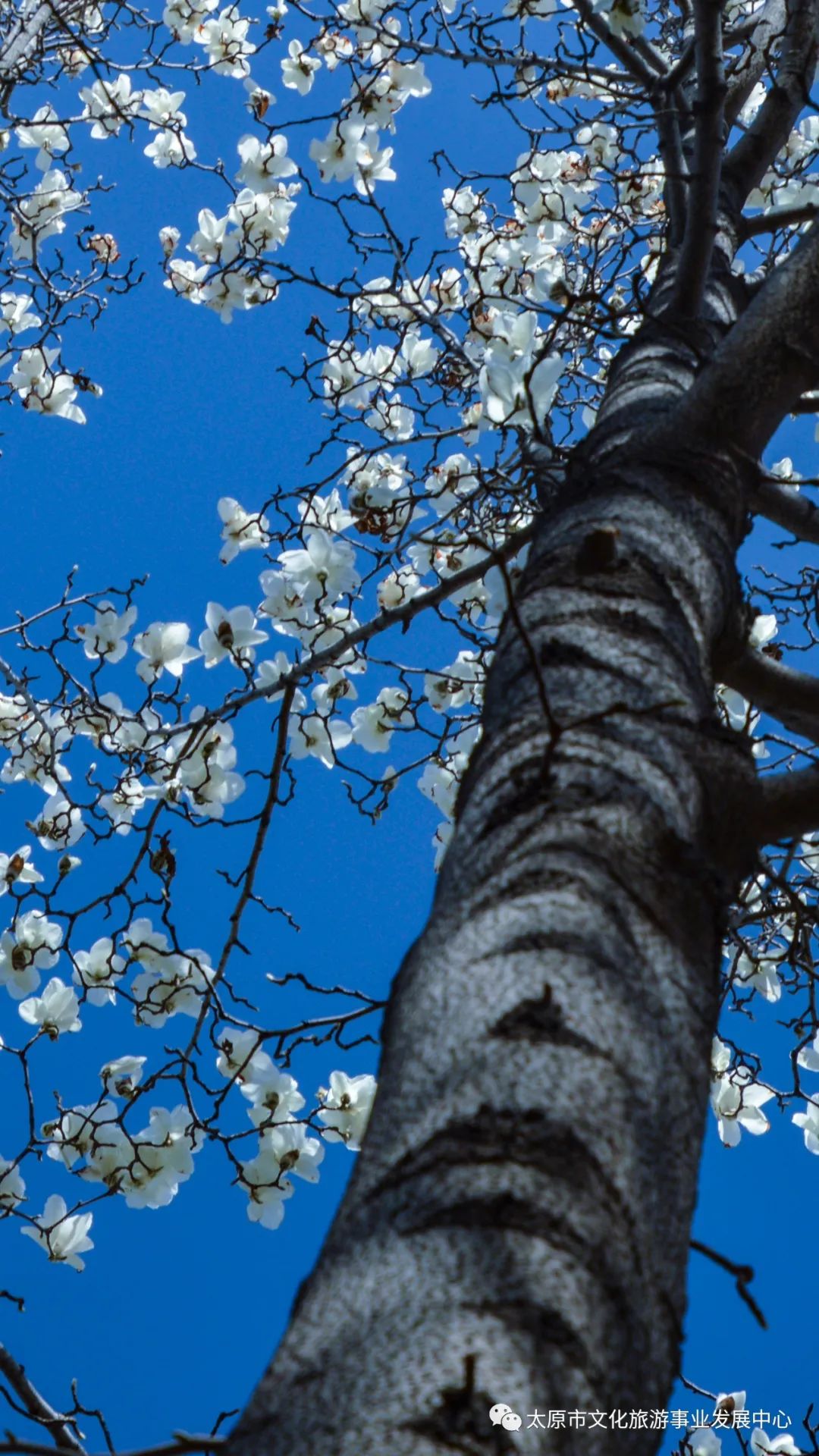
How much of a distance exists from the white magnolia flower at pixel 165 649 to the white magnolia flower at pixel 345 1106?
3.47 ft

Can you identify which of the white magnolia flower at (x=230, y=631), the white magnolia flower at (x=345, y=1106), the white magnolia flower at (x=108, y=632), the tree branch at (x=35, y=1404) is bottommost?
the tree branch at (x=35, y=1404)

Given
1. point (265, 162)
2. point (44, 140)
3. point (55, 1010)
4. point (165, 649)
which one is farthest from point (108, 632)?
point (44, 140)

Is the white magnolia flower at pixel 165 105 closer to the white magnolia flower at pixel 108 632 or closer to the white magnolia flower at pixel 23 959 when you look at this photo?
the white magnolia flower at pixel 108 632

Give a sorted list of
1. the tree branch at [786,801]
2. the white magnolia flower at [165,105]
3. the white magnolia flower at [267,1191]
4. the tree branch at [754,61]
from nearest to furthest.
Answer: the tree branch at [786,801]
the white magnolia flower at [267,1191]
the tree branch at [754,61]
the white magnolia flower at [165,105]

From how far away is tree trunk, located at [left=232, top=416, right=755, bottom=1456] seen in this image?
550 millimetres

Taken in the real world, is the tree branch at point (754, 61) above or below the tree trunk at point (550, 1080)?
above

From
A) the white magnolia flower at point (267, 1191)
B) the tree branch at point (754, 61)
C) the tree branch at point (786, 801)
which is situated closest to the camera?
the tree branch at point (786, 801)

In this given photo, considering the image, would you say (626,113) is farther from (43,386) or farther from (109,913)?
(43,386)

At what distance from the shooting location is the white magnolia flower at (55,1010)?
9.02ft

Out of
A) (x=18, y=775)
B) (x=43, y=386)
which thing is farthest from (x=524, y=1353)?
(x=43, y=386)

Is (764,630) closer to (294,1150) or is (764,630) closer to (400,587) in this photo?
(400,587)

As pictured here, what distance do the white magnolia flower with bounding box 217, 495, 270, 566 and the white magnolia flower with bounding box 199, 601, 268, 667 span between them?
0.40 m

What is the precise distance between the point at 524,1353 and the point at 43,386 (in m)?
3.74

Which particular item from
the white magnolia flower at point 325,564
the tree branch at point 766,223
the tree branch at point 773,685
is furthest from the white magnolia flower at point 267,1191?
the tree branch at point 766,223
